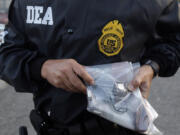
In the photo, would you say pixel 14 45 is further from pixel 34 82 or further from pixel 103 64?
pixel 103 64

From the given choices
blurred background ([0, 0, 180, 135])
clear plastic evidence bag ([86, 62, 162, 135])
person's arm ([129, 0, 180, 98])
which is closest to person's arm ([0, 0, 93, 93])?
clear plastic evidence bag ([86, 62, 162, 135])

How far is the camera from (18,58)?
3.87ft

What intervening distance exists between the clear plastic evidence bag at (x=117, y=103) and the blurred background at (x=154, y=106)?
2.09m

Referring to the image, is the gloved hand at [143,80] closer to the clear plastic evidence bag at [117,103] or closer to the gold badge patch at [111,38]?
the clear plastic evidence bag at [117,103]

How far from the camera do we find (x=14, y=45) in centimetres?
121

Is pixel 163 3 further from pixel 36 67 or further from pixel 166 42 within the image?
pixel 36 67

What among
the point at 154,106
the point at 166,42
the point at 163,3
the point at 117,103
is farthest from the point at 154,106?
the point at 117,103

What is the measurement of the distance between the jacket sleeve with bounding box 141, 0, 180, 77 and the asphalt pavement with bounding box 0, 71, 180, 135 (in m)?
1.92

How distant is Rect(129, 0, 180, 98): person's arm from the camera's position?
1264mm

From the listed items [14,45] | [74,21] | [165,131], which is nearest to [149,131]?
[74,21]

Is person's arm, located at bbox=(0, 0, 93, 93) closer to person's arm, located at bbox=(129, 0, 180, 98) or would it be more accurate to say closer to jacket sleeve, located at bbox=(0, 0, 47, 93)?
jacket sleeve, located at bbox=(0, 0, 47, 93)

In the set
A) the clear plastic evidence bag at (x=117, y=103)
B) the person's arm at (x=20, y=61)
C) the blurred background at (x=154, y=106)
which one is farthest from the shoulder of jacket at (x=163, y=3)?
the blurred background at (x=154, y=106)

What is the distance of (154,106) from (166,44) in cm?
223

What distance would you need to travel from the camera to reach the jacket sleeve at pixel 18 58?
117 centimetres
